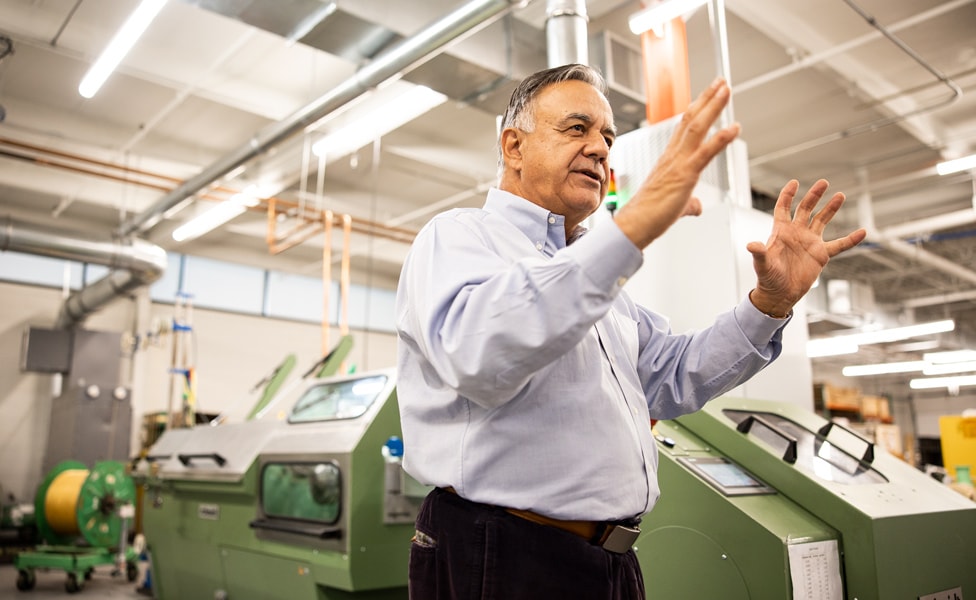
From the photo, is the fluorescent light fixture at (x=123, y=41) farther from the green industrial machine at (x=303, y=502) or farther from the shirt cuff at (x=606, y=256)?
the shirt cuff at (x=606, y=256)

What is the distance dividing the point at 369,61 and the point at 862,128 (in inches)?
177

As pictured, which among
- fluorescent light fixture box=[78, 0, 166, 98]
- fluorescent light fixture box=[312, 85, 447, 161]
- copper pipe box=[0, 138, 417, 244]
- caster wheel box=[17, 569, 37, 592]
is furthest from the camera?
copper pipe box=[0, 138, 417, 244]

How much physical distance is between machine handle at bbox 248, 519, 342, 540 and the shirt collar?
70.4 inches

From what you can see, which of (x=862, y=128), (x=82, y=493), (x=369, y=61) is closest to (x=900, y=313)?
(x=862, y=128)

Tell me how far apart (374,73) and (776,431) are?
337 cm

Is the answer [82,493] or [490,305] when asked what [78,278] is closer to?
[82,493]

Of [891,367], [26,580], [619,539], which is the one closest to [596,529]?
[619,539]

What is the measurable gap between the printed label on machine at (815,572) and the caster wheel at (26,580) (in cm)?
636

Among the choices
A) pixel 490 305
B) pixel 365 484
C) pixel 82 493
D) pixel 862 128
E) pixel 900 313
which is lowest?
pixel 82 493

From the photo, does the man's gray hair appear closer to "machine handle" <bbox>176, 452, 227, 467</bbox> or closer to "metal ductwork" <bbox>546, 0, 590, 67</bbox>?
"metal ductwork" <bbox>546, 0, 590, 67</bbox>

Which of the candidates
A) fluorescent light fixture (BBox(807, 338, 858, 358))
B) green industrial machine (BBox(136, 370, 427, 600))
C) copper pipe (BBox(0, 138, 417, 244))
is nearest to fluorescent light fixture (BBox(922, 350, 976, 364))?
fluorescent light fixture (BBox(807, 338, 858, 358))

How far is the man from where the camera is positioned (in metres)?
0.86

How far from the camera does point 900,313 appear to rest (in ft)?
41.6

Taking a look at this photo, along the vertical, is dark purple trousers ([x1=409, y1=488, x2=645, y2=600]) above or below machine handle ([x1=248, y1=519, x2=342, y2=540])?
above
